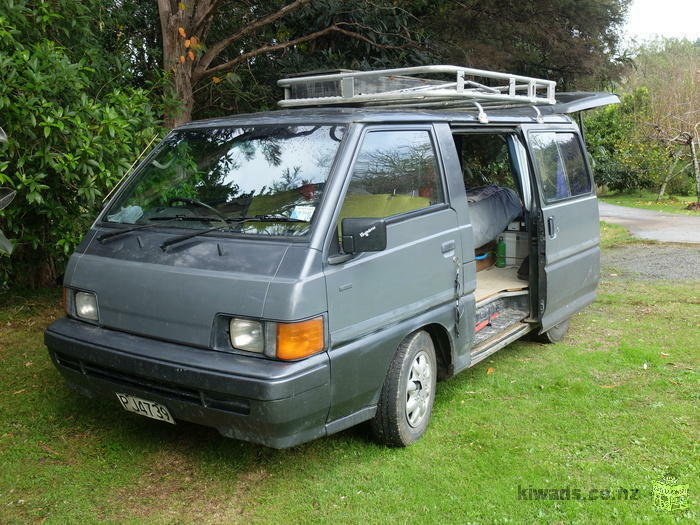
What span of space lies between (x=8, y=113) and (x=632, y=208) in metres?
19.8

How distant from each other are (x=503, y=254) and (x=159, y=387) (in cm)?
385

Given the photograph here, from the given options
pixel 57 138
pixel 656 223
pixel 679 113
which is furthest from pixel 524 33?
pixel 679 113

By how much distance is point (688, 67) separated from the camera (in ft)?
84.5

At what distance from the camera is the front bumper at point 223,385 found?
10.5 feet

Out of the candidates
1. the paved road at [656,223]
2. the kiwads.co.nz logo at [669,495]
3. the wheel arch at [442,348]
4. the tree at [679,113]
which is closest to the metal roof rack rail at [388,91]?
the wheel arch at [442,348]

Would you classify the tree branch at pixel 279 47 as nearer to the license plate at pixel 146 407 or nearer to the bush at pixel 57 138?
the bush at pixel 57 138

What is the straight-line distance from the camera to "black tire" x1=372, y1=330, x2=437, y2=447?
391 cm

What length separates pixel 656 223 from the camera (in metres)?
15.8

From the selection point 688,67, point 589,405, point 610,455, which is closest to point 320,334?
point 610,455

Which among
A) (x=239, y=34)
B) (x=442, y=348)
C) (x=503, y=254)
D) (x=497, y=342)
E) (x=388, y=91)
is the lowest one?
(x=497, y=342)

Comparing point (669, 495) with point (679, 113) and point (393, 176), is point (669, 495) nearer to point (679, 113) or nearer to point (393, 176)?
point (393, 176)

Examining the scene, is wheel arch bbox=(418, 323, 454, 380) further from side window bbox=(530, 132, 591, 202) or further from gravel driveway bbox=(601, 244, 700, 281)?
gravel driveway bbox=(601, 244, 700, 281)

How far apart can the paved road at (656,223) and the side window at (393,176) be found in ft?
31.7

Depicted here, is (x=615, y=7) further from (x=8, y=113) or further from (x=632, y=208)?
(x=632, y=208)
